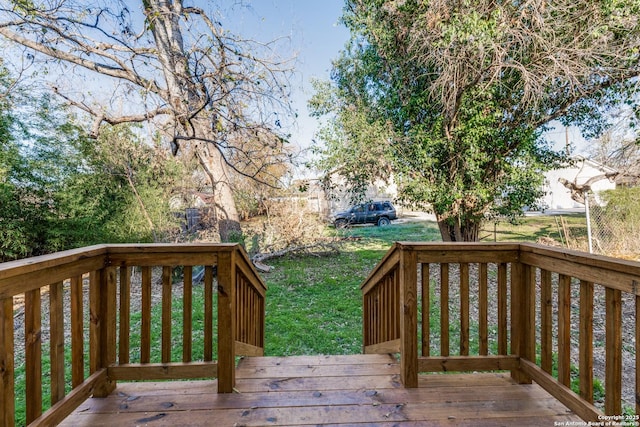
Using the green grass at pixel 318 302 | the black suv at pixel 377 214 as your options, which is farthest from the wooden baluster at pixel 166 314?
the black suv at pixel 377 214

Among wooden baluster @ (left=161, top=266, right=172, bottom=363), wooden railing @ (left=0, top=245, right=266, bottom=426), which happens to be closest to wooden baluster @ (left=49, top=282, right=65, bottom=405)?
wooden railing @ (left=0, top=245, right=266, bottom=426)

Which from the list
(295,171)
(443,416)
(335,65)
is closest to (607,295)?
(443,416)

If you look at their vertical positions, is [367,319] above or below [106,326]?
below

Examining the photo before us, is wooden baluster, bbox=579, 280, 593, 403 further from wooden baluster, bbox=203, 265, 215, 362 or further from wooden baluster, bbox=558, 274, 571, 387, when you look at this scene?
wooden baluster, bbox=203, 265, 215, 362

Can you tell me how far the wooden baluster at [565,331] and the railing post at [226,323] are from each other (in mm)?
1872

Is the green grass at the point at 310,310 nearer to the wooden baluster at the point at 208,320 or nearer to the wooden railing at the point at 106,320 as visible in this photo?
the wooden railing at the point at 106,320

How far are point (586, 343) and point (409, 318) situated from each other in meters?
0.87

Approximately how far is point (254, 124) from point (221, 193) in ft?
9.05

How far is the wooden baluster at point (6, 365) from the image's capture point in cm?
128

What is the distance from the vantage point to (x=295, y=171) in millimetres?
6391

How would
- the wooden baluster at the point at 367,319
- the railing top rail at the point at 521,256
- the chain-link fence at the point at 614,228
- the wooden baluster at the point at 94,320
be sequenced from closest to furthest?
the railing top rail at the point at 521,256 → the wooden baluster at the point at 94,320 → the wooden baluster at the point at 367,319 → the chain-link fence at the point at 614,228

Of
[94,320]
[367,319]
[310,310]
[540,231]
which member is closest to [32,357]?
[94,320]

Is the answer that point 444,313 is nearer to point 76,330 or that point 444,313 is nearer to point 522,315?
point 522,315

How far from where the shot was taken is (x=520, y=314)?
207 cm
